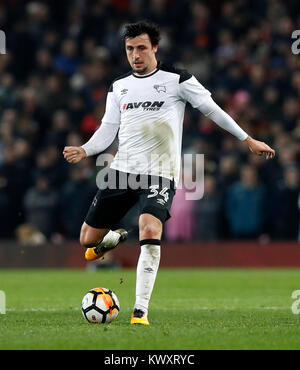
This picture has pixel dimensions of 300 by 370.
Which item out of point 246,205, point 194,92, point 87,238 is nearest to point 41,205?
point 246,205

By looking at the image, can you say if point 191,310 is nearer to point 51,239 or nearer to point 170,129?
point 170,129

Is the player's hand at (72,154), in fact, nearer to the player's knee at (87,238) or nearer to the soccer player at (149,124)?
the soccer player at (149,124)

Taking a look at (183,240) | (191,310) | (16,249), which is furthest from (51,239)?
(191,310)

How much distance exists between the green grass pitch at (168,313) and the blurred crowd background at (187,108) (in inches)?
59.5

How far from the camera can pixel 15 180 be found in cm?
1750

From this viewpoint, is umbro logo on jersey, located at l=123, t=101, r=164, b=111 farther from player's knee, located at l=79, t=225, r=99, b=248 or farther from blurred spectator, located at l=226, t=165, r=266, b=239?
blurred spectator, located at l=226, t=165, r=266, b=239

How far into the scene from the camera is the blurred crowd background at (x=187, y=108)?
1681cm

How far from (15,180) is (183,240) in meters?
3.31

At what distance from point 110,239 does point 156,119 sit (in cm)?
139

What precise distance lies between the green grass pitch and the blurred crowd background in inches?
59.5

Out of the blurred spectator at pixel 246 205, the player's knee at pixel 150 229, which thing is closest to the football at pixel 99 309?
the player's knee at pixel 150 229

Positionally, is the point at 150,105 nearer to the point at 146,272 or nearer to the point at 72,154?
the point at 72,154

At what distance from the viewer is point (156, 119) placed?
27.7ft

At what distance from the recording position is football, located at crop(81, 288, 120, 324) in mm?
8117
